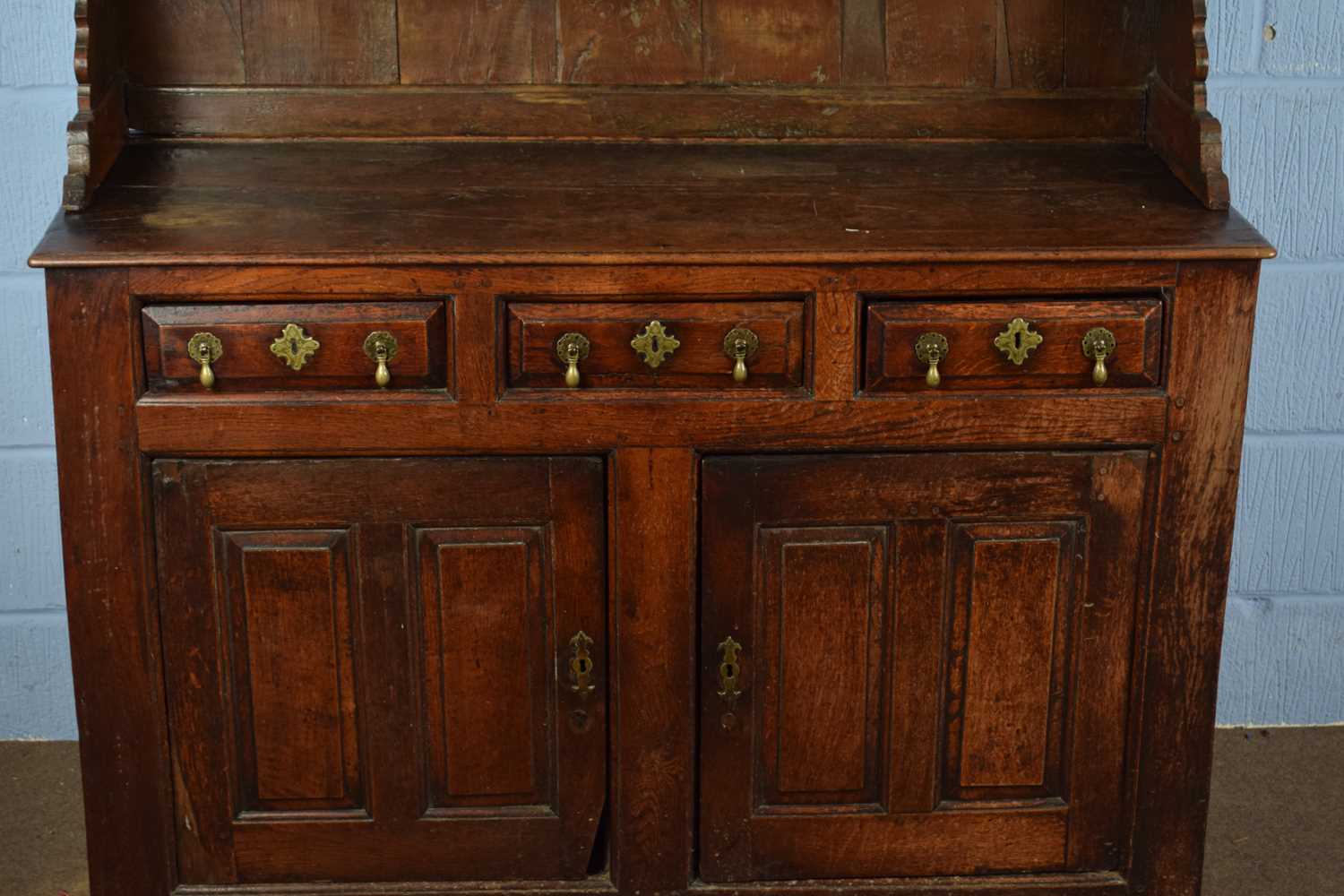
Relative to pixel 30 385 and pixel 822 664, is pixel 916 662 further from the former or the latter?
pixel 30 385

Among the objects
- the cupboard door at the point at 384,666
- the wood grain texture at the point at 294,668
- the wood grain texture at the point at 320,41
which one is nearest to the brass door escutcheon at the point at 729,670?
the cupboard door at the point at 384,666

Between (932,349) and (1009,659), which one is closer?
(932,349)

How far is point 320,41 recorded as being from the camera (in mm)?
2684

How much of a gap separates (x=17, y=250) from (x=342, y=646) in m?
1.03

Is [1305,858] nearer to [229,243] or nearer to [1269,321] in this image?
[1269,321]

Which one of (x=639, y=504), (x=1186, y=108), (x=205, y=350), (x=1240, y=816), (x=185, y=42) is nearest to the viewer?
(x=205, y=350)

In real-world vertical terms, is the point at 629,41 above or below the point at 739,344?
above

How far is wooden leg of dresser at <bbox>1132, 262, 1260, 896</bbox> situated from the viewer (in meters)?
2.29

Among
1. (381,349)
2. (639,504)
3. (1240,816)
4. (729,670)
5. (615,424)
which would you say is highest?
(381,349)

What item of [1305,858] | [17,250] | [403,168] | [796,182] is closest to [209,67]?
[403,168]

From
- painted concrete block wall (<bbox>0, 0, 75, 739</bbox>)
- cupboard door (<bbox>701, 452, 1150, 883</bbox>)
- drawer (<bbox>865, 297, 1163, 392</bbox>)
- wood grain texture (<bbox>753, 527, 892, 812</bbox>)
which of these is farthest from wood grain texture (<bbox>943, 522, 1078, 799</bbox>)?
painted concrete block wall (<bbox>0, 0, 75, 739</bbox>)

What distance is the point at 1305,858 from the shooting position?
286cm

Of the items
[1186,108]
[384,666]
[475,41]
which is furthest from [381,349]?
[1186,108]

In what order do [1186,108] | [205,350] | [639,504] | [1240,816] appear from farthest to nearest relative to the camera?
1. [1240,816]
2. [1186,108]
3. [639,504]
4. [205,350]
